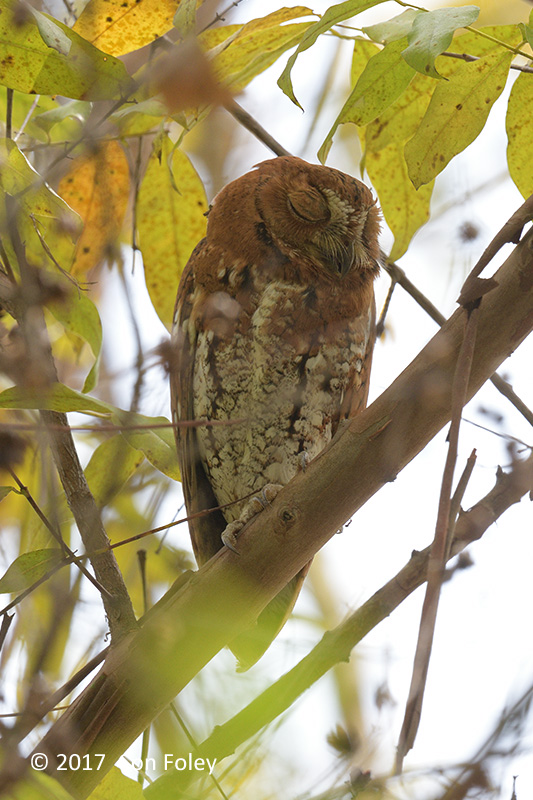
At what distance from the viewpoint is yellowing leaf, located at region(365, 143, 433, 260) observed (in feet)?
4.27

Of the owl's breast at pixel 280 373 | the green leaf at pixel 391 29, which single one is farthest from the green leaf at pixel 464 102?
the owl's breast at pixel 280 373

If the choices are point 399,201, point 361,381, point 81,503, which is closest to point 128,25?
point 399,201

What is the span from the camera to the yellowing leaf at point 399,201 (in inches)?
51.3

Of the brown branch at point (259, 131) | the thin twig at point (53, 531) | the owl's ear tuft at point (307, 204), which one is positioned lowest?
the thin twig at point (53, 531)

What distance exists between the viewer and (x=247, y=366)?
1662 millimetres

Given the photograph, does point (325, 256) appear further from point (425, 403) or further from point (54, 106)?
point (425, 403)

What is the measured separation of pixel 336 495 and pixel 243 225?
2.88ft

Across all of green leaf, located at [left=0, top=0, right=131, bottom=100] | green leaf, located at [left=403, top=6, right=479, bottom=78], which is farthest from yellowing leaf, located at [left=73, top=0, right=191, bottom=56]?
green leaf, located at [left=403, top=6, right=479, bottom=78]

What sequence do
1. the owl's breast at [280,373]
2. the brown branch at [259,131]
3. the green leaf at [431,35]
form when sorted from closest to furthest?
1. the green leaf at [431,35]
2. the brown branch at [259,131]
3. the owl's breast at [280,373]

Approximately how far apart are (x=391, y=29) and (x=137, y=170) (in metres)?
0.57

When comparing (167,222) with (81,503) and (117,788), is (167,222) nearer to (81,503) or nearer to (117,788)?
(81,503)

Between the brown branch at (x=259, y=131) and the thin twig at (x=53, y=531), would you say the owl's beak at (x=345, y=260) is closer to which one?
the brown branch at (x=259, y=131)

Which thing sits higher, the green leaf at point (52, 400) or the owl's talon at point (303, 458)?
the owl's talon at point (303, 458)

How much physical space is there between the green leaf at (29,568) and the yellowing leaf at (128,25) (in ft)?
2.48
